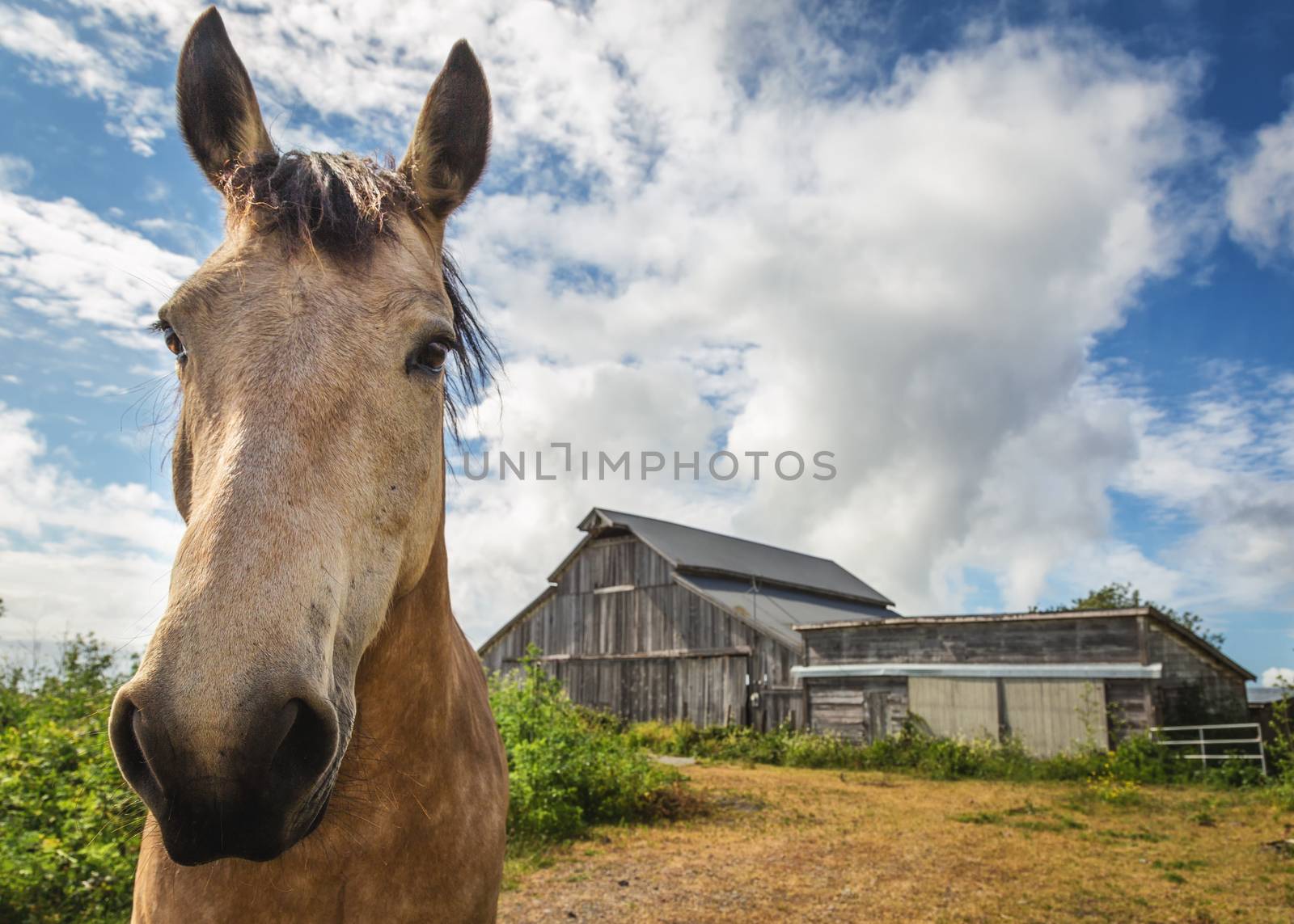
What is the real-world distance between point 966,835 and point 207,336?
10.1 m

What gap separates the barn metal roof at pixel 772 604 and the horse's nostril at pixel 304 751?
67.7ft

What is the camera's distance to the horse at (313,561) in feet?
3.78

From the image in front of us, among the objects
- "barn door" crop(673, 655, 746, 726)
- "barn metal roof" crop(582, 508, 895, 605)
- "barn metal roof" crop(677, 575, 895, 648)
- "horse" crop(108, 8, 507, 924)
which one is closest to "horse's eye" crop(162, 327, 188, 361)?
"horse" crop(108, 8, 507, 924)

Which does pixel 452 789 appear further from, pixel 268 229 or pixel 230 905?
pixel 268 229

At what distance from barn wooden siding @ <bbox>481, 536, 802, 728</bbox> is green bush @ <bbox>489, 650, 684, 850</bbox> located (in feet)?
35.0

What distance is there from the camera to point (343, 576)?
1.41 m

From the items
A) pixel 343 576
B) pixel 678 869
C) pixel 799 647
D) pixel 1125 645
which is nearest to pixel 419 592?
pixel 343 576

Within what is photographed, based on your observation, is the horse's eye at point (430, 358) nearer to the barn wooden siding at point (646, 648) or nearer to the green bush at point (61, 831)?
the green bush at point (61, 831)

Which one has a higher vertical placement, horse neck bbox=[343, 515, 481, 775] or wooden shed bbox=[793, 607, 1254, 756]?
horse neck bbox=[343, 515, 481, 775]

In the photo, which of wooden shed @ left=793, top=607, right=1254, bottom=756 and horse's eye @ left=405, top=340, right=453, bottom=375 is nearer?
horse's eye @ left=405, top=340, right=453, bottom=375

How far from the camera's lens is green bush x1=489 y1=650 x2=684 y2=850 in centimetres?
853

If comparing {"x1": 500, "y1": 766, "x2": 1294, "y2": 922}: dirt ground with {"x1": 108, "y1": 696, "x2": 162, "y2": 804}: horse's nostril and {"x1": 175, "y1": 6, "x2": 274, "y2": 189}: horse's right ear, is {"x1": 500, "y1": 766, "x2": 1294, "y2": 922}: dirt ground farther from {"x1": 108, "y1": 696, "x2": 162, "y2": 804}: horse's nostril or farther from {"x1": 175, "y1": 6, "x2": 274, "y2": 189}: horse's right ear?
{"x1": 175, "y1": 6, "x2": 274, "y2": 189}: horse's right ear

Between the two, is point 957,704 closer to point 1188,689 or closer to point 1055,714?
point 1055,714

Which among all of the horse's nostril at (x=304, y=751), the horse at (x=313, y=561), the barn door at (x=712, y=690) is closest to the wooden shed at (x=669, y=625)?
the barn door at (x=712, y=690)
